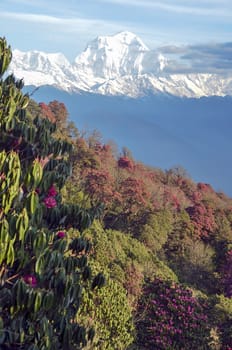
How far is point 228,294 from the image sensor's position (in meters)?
18.1

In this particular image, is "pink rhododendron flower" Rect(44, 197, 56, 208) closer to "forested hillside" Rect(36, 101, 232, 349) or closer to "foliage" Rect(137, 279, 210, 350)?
"forested hillside" Rect(36, 101, 232, 349)

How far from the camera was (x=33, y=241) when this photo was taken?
450 cm

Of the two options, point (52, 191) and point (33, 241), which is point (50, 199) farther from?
point (33, 241)

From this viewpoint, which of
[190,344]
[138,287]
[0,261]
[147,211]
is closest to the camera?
[0,261]

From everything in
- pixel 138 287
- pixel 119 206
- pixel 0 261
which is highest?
pixel 119 206

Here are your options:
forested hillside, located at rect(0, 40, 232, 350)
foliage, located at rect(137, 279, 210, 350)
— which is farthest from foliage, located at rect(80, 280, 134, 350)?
foliage, located at rect(137, 279, 210, 350)

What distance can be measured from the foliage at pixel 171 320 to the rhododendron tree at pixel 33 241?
285 inches

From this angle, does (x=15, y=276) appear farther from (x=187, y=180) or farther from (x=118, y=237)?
(x=187, y=180)

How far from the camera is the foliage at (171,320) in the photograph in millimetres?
12422

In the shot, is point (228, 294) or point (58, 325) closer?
point (58, 325)

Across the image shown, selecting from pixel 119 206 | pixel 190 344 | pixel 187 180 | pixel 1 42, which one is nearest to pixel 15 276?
pixel 1 42

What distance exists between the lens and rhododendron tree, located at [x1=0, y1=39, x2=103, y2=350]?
4.32 meters

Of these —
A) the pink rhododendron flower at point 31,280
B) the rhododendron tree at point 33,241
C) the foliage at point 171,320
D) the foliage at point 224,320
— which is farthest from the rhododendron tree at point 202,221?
the pink rhododendron flower at point 31,280

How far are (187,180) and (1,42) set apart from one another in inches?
1567
